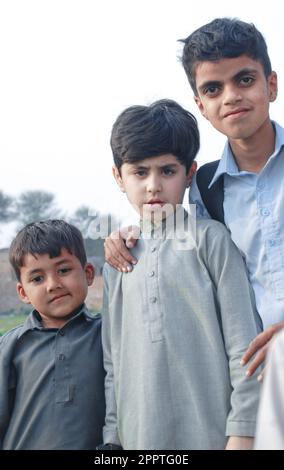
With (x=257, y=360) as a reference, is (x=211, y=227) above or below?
above

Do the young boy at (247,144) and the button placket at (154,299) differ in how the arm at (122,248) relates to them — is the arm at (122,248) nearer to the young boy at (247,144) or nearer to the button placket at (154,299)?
the button placket at (154,299)

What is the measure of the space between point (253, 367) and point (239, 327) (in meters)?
0.17

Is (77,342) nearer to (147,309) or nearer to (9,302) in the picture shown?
(147,309)

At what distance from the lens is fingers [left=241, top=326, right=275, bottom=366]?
201cm

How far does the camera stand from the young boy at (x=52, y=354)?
2.46m

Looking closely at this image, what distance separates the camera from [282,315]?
2.16 metres

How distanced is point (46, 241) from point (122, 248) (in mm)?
398

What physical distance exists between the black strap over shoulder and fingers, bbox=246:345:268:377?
1.91ft

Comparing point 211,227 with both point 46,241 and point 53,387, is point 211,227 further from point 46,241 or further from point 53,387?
point 53,387

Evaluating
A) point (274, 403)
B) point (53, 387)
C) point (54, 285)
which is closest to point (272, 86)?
point (54, 285)

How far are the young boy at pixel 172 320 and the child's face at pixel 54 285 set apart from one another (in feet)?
0.64

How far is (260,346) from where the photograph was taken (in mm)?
2025

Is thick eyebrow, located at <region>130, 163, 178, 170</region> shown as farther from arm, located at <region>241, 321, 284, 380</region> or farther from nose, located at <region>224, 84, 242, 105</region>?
arm, located at <region>241, 321, 284, 380</region>
